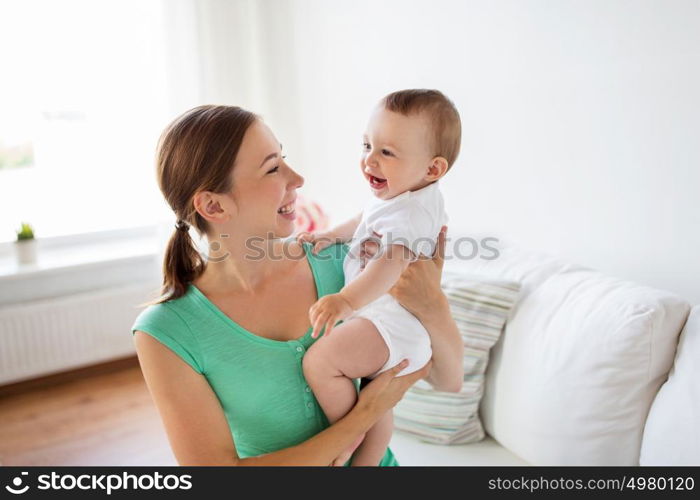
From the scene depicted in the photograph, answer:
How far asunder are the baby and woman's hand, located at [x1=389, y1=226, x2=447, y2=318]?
0.02 meters

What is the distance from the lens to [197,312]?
1.34 m

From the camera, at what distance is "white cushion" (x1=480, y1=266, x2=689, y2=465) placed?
1.77 m

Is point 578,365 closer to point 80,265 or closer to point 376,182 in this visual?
point 376,182

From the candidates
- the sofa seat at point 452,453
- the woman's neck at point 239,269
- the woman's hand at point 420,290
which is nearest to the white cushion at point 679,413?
the sofa seat at point 452,453

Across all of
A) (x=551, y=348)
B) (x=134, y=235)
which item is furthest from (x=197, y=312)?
(x=134, y=235)

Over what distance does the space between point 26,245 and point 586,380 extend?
2915mm

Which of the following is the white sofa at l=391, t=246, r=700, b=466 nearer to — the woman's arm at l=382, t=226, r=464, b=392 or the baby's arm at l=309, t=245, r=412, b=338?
the woman's arm at l=382, t=226, r=464, b=392

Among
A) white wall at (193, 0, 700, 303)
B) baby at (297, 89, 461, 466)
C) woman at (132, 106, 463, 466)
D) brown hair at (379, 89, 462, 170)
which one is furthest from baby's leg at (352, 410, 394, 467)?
white wall at (193, 0, 700, 303)

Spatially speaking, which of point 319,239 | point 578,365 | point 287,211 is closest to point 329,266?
point 319,239

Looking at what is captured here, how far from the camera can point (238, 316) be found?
54.4 inches

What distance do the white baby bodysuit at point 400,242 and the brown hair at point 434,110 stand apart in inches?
3.7

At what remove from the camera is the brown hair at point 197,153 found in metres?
1.30

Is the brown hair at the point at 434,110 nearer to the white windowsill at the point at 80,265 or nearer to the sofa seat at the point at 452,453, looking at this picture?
the sofa seat at the point at 452,453

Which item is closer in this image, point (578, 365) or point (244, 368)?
point (244, 368)
